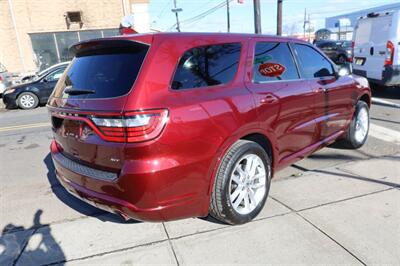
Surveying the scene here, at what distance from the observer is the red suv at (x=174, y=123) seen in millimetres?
2389

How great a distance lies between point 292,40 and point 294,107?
93 centimetres

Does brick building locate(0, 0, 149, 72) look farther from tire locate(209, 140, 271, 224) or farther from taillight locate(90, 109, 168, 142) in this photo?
taillight locate(90, 109, 168, 142)

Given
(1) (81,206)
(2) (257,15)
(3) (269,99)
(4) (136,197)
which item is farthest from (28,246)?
(2) (257,15)

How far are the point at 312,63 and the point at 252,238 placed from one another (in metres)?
2.49

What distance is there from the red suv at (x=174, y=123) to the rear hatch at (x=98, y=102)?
0.01 metres

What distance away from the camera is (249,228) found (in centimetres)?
307

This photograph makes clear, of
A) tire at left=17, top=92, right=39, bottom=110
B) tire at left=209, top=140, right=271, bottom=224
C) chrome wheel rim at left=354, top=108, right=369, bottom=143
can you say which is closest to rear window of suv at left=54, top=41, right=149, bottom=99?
tire at left=209, top=140, right=271, bottom=224

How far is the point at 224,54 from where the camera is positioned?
118 inches

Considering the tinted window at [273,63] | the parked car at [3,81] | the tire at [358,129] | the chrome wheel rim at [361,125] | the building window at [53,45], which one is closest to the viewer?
the tinted window at [273,63]

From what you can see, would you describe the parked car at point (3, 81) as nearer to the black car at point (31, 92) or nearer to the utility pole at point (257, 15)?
the black car at point (31, 92)

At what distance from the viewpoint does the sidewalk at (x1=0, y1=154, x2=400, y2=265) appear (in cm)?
267

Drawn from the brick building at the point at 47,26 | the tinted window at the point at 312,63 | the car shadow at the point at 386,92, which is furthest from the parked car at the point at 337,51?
the tinted window at the point at 312,63

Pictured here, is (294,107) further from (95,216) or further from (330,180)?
(95,216)

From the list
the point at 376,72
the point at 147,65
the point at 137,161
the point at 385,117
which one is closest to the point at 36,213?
the point at 137,161
